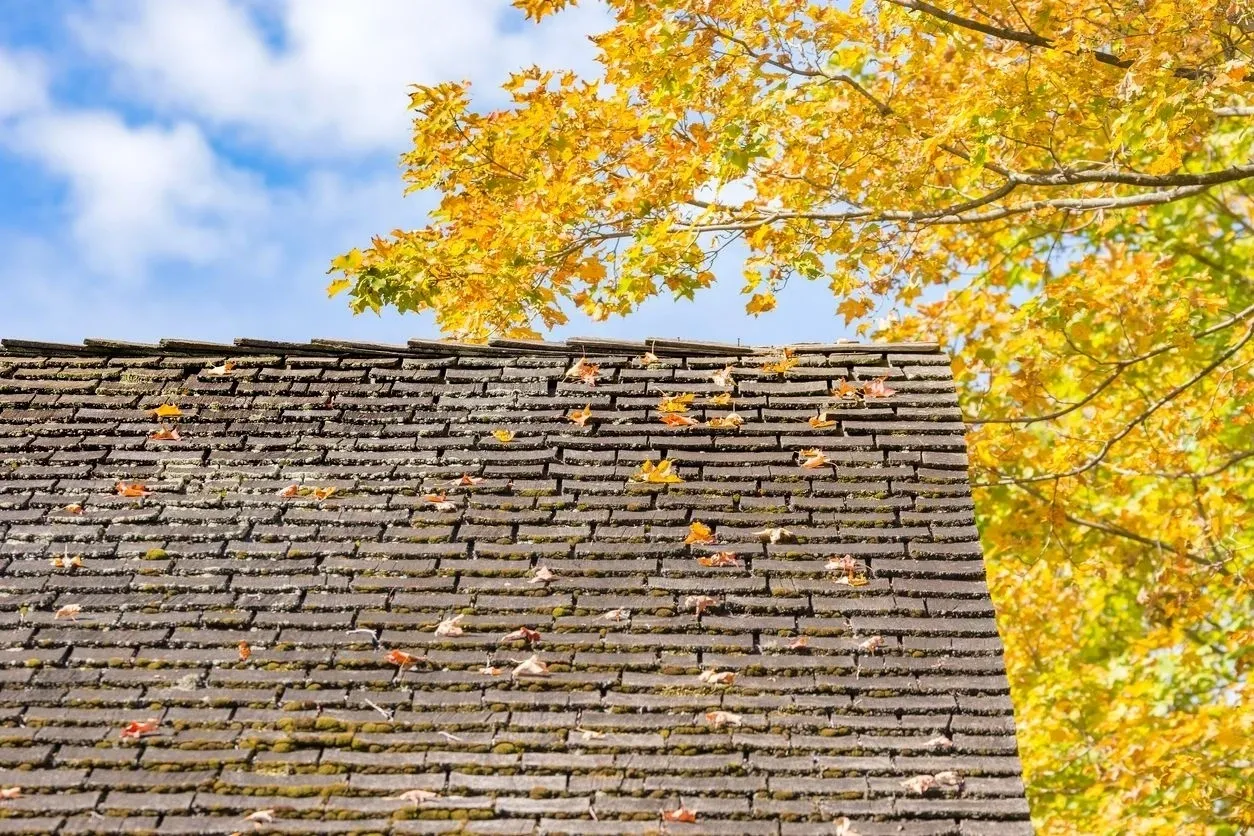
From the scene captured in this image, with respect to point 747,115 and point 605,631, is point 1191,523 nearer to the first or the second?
point 747,115

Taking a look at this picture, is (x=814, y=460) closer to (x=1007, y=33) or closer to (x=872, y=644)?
(x=872, y=644)

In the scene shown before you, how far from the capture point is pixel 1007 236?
1482 cm

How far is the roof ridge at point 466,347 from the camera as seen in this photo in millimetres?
7926

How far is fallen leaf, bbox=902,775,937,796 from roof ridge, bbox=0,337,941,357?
10.1 ft

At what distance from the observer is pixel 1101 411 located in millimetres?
14914

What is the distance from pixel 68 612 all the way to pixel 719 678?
10.8 ft

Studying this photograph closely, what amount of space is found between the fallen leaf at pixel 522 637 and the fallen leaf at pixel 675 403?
1810 millimetres

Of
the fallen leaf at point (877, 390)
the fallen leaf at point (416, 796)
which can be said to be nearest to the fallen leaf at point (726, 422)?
the fallen leaf at point (877, 390)

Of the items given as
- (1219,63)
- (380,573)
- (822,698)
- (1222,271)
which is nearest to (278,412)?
(380,573)

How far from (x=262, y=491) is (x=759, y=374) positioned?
2996mm

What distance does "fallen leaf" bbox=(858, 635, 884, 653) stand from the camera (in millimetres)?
6102

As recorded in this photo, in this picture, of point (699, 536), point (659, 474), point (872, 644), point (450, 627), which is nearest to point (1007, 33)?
point (659, 474)

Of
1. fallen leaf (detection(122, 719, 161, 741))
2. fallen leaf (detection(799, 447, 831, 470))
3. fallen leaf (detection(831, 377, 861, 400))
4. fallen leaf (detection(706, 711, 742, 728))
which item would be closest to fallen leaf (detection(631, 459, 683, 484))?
fallen leaf (detection(799, 447, 831, 470))

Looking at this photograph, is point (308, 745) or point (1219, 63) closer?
point (308, 745)
